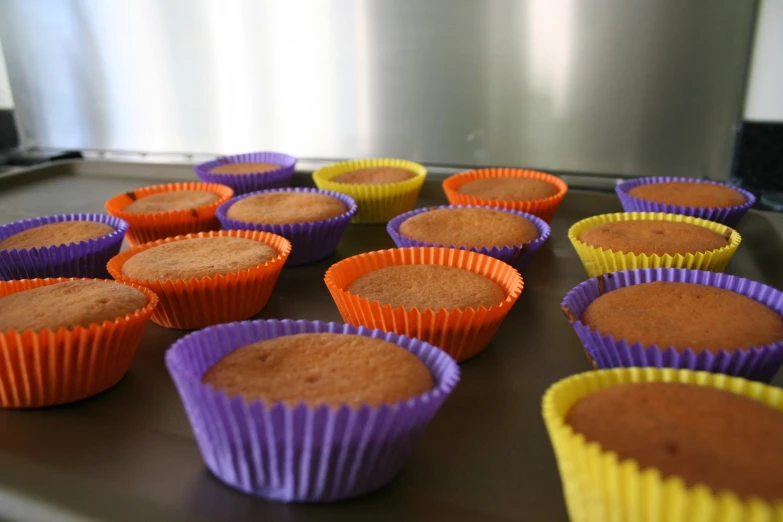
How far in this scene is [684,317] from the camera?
1.08 meters

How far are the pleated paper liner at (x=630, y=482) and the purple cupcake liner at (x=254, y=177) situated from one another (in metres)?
1.61

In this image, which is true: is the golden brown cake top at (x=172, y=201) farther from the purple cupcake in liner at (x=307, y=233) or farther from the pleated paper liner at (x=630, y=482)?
the pleated paper liner at (x=630, y=482)

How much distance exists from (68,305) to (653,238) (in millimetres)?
1246

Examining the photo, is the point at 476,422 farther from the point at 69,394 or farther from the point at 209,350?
the point at 69,394

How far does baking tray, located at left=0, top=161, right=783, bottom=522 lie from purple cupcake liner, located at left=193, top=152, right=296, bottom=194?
819mm

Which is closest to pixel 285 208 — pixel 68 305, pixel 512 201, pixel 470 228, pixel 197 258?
pixel 197 258

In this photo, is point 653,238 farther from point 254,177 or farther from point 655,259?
point 254,177

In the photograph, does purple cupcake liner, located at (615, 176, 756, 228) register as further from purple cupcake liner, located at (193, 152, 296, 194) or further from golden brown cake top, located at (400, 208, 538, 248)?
purple cupcake liner, located at (193, 152, 296, 194)

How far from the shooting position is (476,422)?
3.40 feet

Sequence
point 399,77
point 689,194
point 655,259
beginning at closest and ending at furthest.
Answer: point 655,259, point 689,194, point 399,77

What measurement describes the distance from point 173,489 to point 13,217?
5.42 feet

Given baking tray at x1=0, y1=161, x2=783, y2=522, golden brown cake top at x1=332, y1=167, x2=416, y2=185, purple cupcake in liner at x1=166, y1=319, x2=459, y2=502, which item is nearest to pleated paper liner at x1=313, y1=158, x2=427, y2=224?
golden brown cake top at x1=332, y1=167, x2=416, y2=185

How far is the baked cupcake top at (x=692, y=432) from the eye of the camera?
26.4 inches

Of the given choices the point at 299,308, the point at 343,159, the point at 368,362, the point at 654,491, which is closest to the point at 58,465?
the point at 368,362
